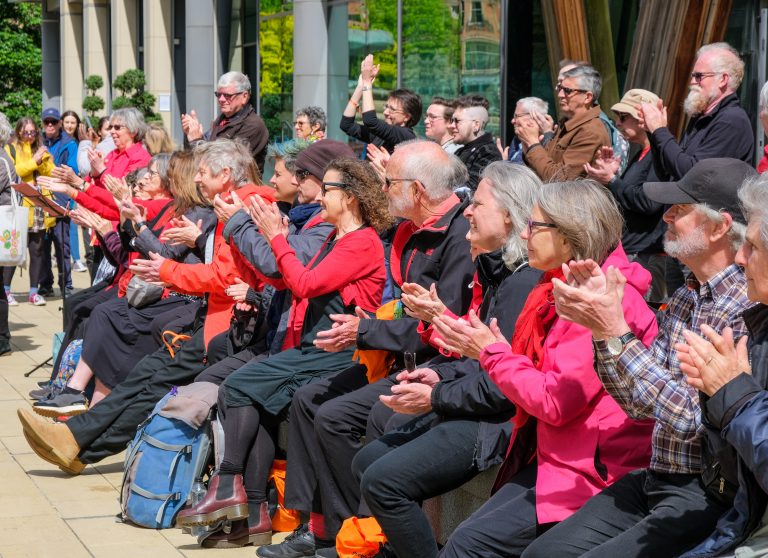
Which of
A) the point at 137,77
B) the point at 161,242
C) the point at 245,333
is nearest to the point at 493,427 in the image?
the point at 245,333

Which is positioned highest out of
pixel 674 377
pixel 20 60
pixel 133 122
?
pixel 133 122

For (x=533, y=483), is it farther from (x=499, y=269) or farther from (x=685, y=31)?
(x=685, y=31)

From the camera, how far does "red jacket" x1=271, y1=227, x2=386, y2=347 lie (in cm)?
584

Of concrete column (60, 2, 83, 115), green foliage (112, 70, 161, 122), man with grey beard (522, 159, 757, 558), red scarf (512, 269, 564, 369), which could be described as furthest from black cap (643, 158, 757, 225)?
concrete column (60, 2, 83, 115)

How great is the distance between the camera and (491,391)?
455 cm

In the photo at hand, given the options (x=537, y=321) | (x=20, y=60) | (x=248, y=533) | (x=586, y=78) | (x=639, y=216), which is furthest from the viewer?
(x=20, y=60)

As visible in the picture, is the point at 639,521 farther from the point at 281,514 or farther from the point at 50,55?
the point at 50,55

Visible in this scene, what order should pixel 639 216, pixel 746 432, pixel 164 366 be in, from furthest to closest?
pixel 164 366 → pixel 639 216 → pixel 746 432

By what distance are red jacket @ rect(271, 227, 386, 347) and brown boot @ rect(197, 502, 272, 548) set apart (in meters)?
1.12

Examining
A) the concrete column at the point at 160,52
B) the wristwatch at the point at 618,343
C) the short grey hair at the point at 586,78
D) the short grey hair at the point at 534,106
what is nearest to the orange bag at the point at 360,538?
the wristwatch at the point at 618,343

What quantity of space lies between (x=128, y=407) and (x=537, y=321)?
341 centimetres

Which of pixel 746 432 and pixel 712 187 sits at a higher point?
pixel 712 187

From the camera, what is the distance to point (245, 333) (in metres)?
6.72

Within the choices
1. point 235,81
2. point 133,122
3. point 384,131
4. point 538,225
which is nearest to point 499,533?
point 538,225
